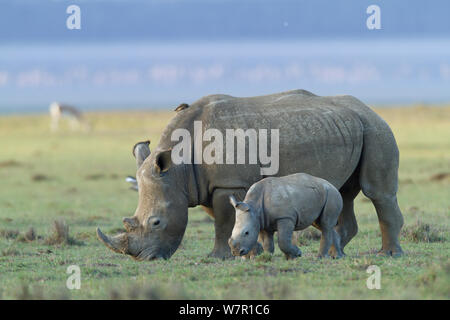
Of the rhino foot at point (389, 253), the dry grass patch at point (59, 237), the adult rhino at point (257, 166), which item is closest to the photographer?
the adult rhino at point (257, 166)

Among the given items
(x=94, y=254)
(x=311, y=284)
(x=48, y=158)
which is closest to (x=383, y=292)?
(x=311, y=284)

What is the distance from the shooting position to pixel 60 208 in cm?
Answer: 2042

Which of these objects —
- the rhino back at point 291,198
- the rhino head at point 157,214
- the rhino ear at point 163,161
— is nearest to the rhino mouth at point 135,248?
the rhino head at point 157,214

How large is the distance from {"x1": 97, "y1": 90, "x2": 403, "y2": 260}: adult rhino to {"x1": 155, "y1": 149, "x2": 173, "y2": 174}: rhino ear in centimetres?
1

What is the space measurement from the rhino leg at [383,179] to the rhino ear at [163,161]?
2.47 metres

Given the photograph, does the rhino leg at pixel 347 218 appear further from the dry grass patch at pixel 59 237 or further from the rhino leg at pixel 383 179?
the dry grass patch at pixel 59 237

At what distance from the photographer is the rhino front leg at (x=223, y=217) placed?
11078 mm

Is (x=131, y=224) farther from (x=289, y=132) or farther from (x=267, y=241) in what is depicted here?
(x=289, y=132)

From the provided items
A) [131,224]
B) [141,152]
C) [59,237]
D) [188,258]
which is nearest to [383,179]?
[188,258]

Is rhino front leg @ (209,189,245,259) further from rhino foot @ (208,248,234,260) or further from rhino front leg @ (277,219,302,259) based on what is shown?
rhino front leg @ (277,219,302,259)

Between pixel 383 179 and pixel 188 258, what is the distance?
8.61 ft

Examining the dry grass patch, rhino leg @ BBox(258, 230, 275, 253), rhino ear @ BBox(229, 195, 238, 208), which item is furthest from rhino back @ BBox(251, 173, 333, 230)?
the dry grass patch

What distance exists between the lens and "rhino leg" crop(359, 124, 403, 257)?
38.0 ft
